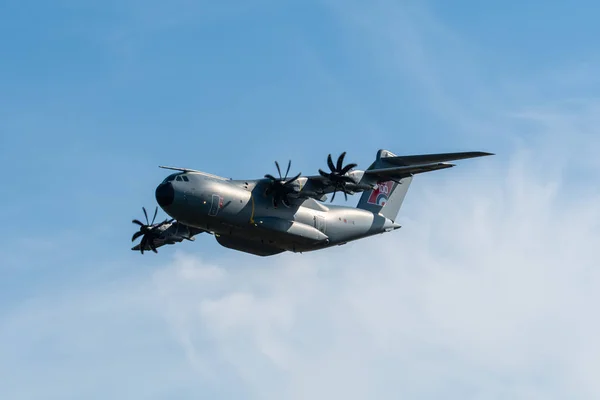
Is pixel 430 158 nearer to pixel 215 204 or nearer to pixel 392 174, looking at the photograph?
pixel 392 174

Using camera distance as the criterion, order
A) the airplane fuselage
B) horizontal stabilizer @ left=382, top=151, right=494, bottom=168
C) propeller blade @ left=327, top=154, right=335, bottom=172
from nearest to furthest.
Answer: the airplane fuselage < horizontal stabilizer @ left=382, top=151, right=494, bottom=168 < propeller blade @ left=327, top=154, right=335, bottom=172

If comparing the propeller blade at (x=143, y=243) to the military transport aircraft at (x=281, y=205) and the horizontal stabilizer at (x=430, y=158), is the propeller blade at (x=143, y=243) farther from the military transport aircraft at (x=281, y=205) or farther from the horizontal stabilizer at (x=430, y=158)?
the horizontal stabilizer at (x=430, y=158)

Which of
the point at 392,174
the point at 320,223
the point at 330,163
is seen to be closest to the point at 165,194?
the point at 330,163

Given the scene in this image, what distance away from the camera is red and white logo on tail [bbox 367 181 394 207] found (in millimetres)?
45875

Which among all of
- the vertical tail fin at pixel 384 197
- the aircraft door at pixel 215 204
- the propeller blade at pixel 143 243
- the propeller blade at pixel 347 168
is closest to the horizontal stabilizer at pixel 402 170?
the propeller blade at pixel 347 168

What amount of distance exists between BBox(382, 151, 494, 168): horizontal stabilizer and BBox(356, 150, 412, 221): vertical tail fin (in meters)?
0.79

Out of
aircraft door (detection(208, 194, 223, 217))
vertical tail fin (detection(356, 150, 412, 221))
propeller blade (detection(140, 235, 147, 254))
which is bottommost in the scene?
aircraft door (detection(208, 194, 223, 217))

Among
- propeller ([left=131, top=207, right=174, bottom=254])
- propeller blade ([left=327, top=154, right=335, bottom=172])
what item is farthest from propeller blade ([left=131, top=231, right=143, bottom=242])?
propeller blade ([left=327, top=154, right=335, bottom=172])

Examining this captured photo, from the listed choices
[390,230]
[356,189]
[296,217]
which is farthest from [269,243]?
[390,230]

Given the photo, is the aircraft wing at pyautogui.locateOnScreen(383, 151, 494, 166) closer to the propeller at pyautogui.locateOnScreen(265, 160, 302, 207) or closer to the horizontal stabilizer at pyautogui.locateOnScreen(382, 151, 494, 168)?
the horizontal stabilizer at pyautogui.locateOnScreen(382, 151, 494, 168)

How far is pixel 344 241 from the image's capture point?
42.8m

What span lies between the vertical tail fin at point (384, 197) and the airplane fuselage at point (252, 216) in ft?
7.11

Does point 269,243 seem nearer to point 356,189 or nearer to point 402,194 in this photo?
point 356,189

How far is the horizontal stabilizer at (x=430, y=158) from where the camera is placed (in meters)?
39.2
